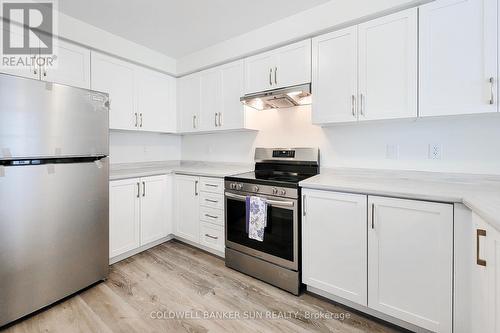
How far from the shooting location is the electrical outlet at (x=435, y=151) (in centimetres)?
184

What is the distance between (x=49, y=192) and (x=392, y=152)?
2.80 m

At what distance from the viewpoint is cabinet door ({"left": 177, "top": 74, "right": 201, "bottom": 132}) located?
10.1 ft

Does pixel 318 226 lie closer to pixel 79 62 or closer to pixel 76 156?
pixel 76 156

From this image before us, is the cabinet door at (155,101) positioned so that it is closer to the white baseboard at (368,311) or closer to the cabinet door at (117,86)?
the cabinet door at (117,86)

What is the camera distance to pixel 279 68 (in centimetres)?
231

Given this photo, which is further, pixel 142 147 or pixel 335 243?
pixel 142 147

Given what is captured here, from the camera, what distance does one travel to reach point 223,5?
2043 mm

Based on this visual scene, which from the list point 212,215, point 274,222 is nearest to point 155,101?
point 212,215

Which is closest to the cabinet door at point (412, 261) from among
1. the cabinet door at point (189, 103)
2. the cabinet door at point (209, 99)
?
the cabinet door at point (209, 99)

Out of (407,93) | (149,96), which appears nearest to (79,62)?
(149,96)

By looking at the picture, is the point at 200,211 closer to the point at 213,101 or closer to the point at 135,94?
the point at 213,101

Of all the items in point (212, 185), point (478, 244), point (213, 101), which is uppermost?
point (213, 101)

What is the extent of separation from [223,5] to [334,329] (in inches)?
107

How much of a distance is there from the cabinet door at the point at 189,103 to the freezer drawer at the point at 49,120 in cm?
119
